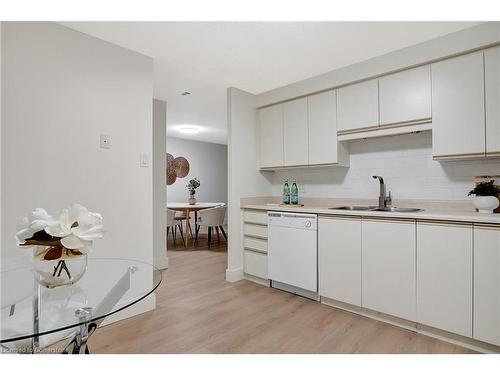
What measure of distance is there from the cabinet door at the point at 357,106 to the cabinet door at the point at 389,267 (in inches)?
38.5

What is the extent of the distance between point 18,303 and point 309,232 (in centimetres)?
216

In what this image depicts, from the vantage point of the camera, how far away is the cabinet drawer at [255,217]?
316cm

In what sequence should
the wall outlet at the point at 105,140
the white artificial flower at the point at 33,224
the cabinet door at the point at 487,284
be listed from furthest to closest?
the wall outlet at the point at 105,140 → the cabinet door at the point at 487,284 → the white artificial flower at the point at 33,224

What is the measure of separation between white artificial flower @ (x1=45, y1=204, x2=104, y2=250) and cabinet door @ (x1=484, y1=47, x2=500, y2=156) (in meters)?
2.54

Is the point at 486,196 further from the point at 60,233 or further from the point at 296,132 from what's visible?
the point at 60,233

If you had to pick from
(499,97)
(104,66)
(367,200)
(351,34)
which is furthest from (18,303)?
(499,97)

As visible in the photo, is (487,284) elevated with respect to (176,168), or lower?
lower

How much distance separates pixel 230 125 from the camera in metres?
3.33

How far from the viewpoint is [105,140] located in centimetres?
227

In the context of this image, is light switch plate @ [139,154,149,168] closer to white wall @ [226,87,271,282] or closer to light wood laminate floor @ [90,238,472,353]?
white wall @ [226,87,271,282]

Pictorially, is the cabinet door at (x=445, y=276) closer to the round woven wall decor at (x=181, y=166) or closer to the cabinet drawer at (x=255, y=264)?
the cabinet drawer at (x=255, y=264)

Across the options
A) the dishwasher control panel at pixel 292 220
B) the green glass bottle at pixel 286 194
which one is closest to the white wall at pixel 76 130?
the dishwasher control panel at pixel 292 220

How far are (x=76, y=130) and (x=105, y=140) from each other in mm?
212

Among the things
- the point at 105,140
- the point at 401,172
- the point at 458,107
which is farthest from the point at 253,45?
the point at 401,172
